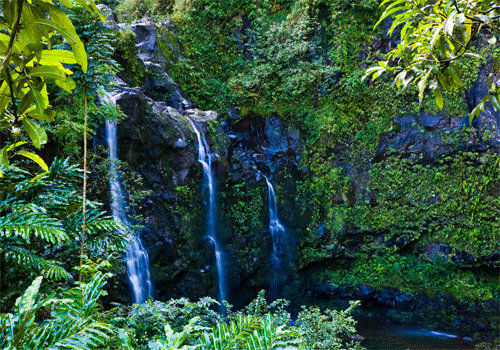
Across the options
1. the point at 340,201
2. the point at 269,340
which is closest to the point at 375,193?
the point at 340,201

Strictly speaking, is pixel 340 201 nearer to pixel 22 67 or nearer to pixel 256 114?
pixel 256 114

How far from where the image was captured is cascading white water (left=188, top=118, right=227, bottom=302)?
769 centimetres

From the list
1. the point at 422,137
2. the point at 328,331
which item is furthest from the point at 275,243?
the point at 328,331

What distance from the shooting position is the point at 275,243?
29.7 feet

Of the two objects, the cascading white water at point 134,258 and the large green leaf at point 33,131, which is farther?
the cascading white water at point 134,258

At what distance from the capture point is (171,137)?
23.2 feet

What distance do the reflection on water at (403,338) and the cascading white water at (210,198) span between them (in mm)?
3438

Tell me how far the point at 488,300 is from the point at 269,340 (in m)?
9.08

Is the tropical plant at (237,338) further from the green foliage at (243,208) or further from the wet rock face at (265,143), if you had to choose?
the wet rock face at (265,143)

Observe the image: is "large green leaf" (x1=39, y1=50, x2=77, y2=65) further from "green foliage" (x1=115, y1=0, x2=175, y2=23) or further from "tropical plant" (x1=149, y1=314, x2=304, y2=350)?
"green foliage" (x1=115, y1=0, x2=175, y2=23)

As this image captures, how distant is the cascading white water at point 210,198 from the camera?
25.2 feet

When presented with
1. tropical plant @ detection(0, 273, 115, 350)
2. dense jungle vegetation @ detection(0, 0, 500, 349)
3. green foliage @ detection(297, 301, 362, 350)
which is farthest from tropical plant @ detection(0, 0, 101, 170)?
dense jungle vegetation @ detection(0, 0, 500, 349)

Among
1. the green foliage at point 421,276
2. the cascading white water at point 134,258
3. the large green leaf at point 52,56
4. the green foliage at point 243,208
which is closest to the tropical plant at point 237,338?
the large green leaf at point 52,56

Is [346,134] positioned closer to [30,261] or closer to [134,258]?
[134,258]
